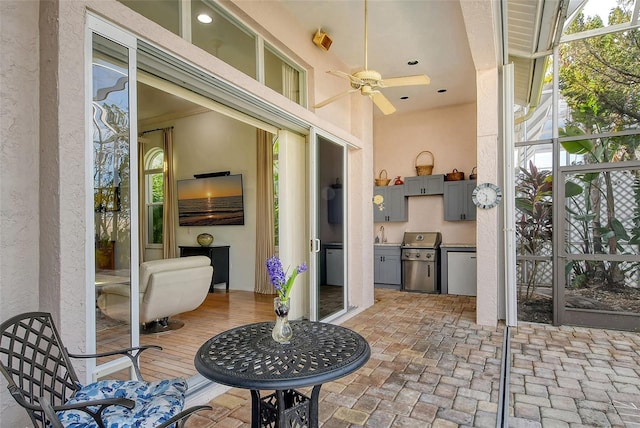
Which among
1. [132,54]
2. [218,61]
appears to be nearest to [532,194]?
[218,61]

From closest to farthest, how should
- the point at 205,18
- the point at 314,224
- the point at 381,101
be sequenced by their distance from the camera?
1. the point at 205,18
2. the point at 381,101
3. the point at 314,224

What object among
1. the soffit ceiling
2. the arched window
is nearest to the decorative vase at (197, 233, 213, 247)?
the arched window

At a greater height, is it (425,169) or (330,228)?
(425,169)

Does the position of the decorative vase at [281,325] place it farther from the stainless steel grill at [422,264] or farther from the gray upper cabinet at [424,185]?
the gray upper cabinet at [424,185]

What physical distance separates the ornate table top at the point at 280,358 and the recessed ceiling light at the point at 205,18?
2.44m

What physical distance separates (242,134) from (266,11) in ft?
11.8

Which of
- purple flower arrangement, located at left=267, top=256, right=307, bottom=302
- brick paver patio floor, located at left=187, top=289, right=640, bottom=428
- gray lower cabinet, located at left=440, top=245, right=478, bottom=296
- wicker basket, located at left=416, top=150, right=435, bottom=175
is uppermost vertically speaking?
wicker basket, located at left=416, top=150, right=435, bottom=175

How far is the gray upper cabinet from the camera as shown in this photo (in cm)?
684

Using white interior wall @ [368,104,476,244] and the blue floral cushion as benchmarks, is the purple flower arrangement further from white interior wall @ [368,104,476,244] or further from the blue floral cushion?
white interior wall @ [368,104,476,244]

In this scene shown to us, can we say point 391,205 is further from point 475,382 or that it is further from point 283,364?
point 283,364

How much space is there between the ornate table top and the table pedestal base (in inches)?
7.0

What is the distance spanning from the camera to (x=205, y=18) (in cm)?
288

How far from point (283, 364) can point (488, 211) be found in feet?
13.1

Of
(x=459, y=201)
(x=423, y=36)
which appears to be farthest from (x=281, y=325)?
(x=459, y=201)
